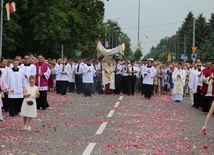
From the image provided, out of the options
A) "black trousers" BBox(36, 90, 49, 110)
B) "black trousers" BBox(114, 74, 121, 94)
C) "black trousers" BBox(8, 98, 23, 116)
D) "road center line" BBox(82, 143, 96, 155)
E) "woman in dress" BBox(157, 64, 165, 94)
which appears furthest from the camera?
"woman in dress" BBox(157, 64, 165, 94)

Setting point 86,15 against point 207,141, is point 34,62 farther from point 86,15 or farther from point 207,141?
point 86,15

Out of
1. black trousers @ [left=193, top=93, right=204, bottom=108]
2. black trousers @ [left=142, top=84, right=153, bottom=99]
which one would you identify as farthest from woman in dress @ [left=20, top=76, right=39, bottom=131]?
black trousers @ [left=142, top=84, right=153, bottom=99]

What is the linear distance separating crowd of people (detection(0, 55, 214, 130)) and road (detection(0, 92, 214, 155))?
94cm

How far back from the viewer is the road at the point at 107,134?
11069mm

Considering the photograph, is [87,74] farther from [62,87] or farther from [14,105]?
[14,105]

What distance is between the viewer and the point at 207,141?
12555 millimetres

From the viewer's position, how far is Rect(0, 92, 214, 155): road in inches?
436

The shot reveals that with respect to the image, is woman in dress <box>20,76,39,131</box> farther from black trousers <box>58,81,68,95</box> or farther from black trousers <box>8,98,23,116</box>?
black trousers <box>58,81,68,95</box>

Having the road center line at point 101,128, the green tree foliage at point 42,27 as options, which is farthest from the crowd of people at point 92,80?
the green tree foliage at point 42,27

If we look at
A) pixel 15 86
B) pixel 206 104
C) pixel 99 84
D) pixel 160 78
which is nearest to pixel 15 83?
pixel 15 86

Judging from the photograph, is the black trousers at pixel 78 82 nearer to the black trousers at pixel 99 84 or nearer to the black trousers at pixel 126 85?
the black trousers at pixel 99 84

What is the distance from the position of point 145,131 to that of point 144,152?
10.9ft

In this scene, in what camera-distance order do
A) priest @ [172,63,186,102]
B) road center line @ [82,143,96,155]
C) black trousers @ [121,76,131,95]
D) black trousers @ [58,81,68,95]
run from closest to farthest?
road center line @ [82,143,96,155] < priest @ [172,63,186,102] < black trousers @ [58,81,68,95] < black trousers @ [121,76,131,95]

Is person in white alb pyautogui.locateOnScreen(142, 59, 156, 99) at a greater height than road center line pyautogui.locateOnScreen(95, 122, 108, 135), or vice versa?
person in white alb pyautogui.locateOnScreen(142, 59, 156, 99)
